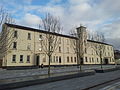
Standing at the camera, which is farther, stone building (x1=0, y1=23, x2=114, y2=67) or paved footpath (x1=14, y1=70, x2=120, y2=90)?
stone building (x1=0, y1=23, x2=114, y2=67)

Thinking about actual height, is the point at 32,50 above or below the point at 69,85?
above

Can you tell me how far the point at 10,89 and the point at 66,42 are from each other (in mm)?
40179

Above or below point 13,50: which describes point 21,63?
below

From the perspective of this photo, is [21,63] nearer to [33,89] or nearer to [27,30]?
[27,30]

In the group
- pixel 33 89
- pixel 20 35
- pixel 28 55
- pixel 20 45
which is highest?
pixel 20 35

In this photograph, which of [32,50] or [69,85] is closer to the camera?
[69,85]

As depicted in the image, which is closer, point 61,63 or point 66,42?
point 61,63

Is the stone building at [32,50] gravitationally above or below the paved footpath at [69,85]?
above

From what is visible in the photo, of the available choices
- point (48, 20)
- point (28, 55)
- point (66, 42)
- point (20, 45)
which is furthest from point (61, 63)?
point (48, 20)

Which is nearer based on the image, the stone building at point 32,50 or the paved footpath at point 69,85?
the paved footpath at point 69,85

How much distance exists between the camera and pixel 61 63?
44.6 m

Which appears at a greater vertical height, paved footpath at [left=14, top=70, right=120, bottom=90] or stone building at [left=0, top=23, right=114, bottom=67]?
stone building at [left=0, top=23, right=114, bottom=67]

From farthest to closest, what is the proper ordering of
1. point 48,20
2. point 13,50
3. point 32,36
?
point 32,36, point 13,50, point 48,20

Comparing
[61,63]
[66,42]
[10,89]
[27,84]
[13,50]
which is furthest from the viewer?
[66,42]
